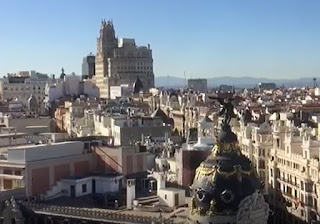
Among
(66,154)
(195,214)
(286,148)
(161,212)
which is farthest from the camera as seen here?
(66,154)

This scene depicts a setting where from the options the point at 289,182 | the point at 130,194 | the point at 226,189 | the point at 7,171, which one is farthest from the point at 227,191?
the point at 7,171

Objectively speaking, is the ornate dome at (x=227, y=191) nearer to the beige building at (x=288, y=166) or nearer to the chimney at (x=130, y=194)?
the beige building at (x=288, y=166)

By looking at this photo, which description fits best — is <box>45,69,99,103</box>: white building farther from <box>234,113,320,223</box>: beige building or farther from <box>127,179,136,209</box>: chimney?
<box>127,179,136,209</box>: chimney

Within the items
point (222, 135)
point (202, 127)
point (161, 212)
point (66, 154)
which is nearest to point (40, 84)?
point (202, 127)

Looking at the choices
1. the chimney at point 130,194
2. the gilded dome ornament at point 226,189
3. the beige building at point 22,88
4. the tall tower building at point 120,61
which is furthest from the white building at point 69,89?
the gilded dome ornament at point 226,189

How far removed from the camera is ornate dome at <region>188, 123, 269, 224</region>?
37.6m

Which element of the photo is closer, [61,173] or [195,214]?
[195,214]

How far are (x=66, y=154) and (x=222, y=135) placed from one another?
23.3m

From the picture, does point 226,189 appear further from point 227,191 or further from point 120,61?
point 120,61

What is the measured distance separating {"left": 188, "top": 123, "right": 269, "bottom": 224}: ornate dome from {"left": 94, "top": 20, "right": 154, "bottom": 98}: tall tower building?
12523 cm

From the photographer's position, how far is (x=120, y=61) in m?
169

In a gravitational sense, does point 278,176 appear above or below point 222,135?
below

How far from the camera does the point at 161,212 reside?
163 ft

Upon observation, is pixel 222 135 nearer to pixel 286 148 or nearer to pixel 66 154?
pixel 286 148
